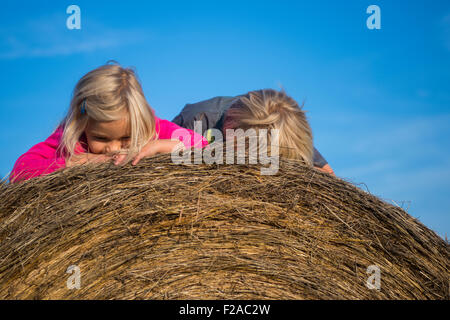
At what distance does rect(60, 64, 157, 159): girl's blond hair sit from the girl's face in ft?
0.09

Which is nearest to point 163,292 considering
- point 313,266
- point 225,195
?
point 225,195

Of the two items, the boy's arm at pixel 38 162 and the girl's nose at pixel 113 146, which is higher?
the girl's nose at pixel 113 146

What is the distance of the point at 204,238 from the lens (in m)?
2.19

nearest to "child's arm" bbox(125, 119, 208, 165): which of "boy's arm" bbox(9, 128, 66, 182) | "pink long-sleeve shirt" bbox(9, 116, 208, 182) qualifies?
"pink long-sleeve shirt" bbox(9, 116, 208, 182)

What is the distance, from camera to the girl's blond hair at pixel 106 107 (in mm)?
2621

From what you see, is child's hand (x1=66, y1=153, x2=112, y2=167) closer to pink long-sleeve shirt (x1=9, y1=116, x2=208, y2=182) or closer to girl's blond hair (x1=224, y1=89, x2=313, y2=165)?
pink long-sleeve shirt (x1=9, y1=116, x2=208, y2=182)

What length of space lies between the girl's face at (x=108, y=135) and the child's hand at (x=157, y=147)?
24 centimetres

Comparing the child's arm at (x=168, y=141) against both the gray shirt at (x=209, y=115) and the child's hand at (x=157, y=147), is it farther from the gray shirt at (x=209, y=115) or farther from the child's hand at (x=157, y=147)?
the gray shirt at (x=209, y=115)

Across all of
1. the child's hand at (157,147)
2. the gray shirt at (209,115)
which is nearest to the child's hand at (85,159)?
the child's hand at (157,147)

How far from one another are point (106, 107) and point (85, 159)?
0.32 metres

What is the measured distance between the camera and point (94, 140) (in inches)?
106

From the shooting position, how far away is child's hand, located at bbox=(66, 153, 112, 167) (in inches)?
94.6
